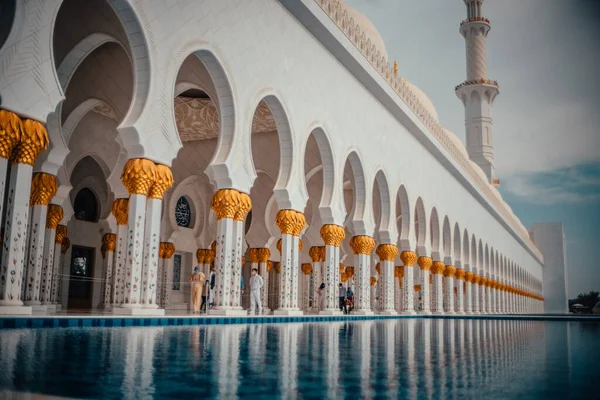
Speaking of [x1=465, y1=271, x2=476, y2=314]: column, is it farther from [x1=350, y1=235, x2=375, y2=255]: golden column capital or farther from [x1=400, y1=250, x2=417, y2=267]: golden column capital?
[x1=350, y1=235, x2=375, y2=255]: golden column capital

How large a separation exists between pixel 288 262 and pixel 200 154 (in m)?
5.35

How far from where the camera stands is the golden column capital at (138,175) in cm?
573

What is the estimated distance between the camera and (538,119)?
106 feet

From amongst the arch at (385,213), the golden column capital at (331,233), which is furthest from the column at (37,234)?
the arch at (385,213)

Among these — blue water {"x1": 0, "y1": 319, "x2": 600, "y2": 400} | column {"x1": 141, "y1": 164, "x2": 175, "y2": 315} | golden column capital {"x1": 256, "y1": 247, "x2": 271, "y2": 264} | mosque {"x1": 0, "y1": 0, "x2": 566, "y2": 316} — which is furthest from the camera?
golden column capital {"x1": 256, "y1": 247, "x2": 271, "y2": 264}

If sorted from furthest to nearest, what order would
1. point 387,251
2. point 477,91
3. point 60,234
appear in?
point 477,91, point 387,251, point 60,234

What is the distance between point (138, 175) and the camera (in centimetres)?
572

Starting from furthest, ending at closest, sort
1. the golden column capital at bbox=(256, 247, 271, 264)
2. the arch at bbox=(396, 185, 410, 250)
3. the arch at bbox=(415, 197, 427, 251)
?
the arch at bbox=(415, 197, 427, 251)
the arch at bbox=(396, 185, 410, 250)
the golden column capital at bbox=(256, 247, 271, 264)

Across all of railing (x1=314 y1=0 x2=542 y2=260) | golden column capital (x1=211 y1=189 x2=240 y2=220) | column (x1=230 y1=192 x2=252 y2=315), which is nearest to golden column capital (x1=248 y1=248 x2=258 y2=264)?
railing (x1=314 y1=0 x2=542 y2=260)

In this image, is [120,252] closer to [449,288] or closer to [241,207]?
[241,207]

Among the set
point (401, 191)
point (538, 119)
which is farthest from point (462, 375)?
point (538, 119)

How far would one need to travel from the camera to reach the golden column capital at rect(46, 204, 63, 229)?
8.15 m

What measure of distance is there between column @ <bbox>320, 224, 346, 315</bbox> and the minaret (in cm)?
2003

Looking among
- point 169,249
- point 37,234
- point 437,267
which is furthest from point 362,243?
point 437,267
